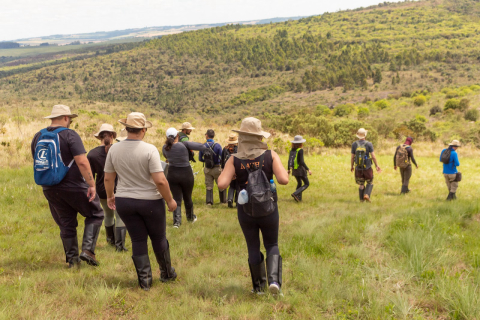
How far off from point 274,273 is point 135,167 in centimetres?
174

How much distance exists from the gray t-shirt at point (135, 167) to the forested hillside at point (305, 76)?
876 inches

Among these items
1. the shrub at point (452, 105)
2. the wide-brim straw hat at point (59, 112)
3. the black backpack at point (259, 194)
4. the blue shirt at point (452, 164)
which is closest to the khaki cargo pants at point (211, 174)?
the wide-brim straw hat at point (59, 112)

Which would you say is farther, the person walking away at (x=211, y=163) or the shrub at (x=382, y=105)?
the shrub at (x=382, y=105)

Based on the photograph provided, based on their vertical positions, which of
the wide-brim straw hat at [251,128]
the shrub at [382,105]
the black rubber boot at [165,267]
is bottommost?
the shrub at [382,105]

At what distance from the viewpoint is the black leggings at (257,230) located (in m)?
3.32

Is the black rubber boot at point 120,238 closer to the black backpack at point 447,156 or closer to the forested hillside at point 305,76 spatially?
the black backpack at point 447,156

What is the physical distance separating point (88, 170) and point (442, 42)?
114 meters

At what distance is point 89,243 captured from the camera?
4.23 metres

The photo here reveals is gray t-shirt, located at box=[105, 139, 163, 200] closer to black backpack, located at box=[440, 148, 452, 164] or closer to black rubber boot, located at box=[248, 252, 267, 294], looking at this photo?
black rubber boot, located at box=[248, 252, 267, 294]

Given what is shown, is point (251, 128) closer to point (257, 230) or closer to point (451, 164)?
point (257, 230)

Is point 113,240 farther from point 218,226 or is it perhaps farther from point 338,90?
point 338,90

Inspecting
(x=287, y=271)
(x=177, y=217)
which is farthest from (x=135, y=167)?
(x=177, y=217)

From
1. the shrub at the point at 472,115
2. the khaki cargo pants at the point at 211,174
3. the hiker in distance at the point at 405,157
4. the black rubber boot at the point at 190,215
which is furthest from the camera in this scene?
the shrub at the point at 472,115

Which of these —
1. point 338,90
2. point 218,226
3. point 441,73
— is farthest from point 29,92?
point 441,73
